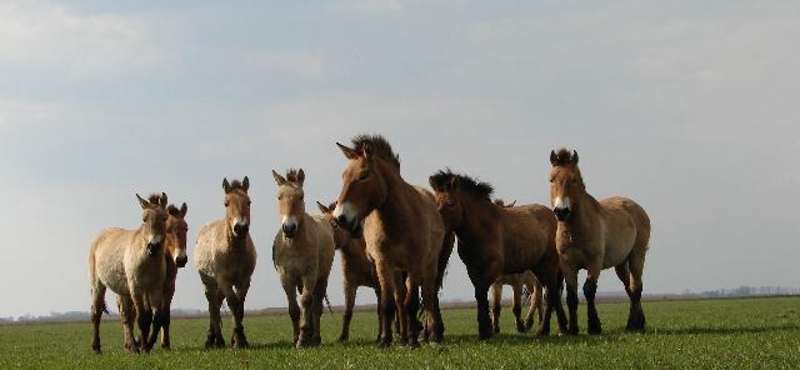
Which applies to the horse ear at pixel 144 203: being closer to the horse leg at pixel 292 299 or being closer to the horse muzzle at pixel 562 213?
the horse leg at pixel 292 299

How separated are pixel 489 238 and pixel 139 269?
706cm

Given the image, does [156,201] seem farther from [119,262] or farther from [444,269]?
[444,269]

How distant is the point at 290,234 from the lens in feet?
51.6

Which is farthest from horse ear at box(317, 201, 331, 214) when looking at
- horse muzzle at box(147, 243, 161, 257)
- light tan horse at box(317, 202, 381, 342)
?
horse muzzle at box(147, 243, 161, 257)

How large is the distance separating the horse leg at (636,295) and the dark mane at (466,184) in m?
4.06

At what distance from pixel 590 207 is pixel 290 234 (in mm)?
6086

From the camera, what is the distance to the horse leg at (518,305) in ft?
71.5

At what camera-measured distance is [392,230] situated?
1474 cm

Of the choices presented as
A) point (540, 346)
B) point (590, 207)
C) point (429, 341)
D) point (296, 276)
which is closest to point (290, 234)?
point (296, 276)

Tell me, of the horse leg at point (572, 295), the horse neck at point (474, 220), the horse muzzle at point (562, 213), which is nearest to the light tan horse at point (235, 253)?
the horse neck at point (474, 220)

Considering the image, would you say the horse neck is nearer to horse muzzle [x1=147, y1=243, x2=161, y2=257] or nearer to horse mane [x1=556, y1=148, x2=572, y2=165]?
horse mane [x1=556, y1=148, x2=572, y2=165]

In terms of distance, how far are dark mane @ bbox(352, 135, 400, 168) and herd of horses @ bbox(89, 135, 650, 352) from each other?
0.08 feet

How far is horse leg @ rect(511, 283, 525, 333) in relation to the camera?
2180 cm

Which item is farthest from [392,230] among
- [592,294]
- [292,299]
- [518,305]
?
[518,305]
